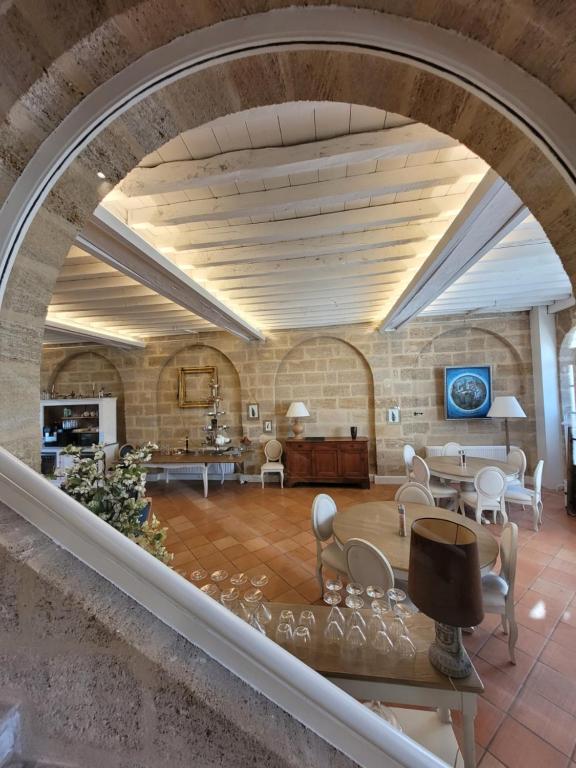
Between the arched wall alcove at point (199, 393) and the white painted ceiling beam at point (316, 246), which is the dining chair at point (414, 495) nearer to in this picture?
the white painted ceiling beam at point (316, 246)

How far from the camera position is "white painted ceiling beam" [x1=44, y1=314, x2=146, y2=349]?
399 centimetres

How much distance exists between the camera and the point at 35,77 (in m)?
0.60

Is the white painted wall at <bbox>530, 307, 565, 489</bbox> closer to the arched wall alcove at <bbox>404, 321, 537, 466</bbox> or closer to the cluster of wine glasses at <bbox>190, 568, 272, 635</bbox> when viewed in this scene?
the arched wall alcove at <bbox>404, 321, 537, 466</bbox>

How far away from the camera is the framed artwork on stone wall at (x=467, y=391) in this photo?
495 centimetres

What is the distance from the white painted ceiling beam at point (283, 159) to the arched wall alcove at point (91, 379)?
5515 mm

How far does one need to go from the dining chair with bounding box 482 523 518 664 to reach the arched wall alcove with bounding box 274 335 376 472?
342 centimetres

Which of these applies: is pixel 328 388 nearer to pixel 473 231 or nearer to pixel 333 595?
pixel 473 231

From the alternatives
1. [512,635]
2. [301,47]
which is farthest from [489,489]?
[301,47]

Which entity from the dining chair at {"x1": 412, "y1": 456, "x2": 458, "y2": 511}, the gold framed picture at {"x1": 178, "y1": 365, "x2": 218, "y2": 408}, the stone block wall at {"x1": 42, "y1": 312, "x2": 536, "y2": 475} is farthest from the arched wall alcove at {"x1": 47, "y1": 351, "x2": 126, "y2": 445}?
the dining chair at {"x1": 412, "y1": 456, "x2": 458, "y2": 511}

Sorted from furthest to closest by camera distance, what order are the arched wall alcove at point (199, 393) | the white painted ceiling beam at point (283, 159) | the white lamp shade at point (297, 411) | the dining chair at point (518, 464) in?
the arched wall alcove at point (199, 393) < the white lamp shade at point (297, 411) < the dining chair at point (518, 464) < the white painted ceiling beam at point (283, 159)

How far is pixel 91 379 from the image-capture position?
623 cm

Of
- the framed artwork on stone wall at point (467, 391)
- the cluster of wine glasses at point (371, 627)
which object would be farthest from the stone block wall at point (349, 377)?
the cluster of wine glasses at point (371, 627)

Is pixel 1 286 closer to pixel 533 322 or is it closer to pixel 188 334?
pixel 188 334

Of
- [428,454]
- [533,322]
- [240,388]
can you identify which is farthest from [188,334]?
[533,322]
